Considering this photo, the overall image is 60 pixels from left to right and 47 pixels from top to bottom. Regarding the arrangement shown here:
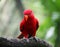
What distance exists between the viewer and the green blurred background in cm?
364

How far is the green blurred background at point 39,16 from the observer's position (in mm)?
3641

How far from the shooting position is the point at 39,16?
14.8ft

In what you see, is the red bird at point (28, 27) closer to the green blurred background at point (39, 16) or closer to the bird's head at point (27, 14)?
the bird's head at point (27, 14)

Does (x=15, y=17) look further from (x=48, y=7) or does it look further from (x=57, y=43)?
(x=57, y=43)

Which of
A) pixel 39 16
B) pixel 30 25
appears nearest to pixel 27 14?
pixel 30 25

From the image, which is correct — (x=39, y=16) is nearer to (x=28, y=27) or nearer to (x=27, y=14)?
(x=28, y=27)

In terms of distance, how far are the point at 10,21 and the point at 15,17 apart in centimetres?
13

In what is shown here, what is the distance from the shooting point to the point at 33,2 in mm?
4395

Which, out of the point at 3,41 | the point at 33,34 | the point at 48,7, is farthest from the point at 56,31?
the point at 3,41

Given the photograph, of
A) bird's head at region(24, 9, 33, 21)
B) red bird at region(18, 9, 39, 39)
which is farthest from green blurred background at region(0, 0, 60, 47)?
bird's head at region(24, 9, 33, 21)

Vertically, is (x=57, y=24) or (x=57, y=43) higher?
(x=57, y=24)

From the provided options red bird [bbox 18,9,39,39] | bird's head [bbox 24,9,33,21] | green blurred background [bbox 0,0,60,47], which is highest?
bird's head [bbox 24,9,33,21]

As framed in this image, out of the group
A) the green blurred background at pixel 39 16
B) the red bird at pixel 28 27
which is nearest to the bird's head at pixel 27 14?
the red bird at pixel 28 27

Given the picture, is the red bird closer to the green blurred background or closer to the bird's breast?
the bird's breast
